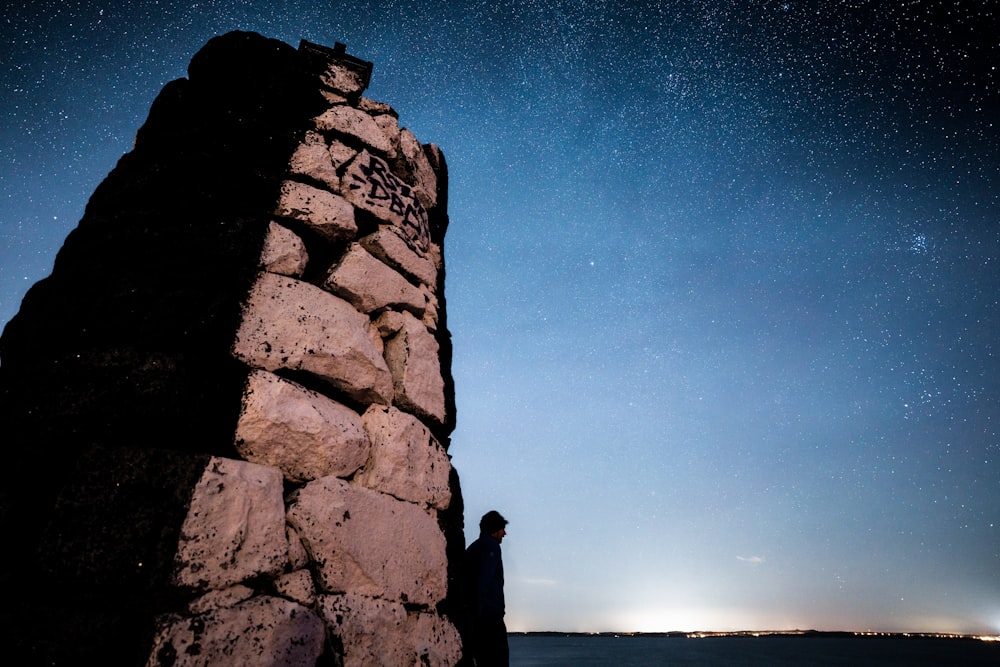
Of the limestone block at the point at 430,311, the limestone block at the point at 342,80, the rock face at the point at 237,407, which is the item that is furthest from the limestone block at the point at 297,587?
the limestone block at the point at 342,80

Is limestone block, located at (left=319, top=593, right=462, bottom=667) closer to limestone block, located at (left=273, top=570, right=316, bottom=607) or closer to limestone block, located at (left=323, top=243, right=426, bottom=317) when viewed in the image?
limestone block, located at (left=273, top=570, right=316, bottom=607)

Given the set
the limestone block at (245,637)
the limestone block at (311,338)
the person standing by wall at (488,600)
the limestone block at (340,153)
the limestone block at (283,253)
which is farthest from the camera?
the person standing by wall at (488,600)

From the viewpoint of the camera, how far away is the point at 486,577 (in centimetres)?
287

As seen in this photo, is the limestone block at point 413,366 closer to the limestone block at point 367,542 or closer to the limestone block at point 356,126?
the limestone block at point 367,542

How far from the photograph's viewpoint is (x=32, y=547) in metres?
1.02

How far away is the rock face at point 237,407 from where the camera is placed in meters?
1.03

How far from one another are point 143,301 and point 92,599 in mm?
750

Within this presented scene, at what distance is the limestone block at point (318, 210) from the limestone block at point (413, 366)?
1.12 ft

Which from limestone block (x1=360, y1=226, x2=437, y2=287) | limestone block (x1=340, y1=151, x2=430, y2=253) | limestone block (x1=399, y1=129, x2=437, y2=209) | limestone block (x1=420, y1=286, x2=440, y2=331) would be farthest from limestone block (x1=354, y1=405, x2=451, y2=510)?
limestone block (x1=399, y1=129, x2=437, y2=209)

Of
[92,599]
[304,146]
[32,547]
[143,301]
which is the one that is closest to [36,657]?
[92,599]

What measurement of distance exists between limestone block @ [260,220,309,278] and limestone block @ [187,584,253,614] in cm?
87

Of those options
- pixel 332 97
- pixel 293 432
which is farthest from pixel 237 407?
pixel 332 97

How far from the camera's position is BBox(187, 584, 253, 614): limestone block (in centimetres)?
103

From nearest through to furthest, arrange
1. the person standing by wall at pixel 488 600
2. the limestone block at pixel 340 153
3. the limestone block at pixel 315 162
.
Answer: the limestone block at pixel 315 162, the limestone block at pixel 340 153, the person standing by wall at pixel 488 600
